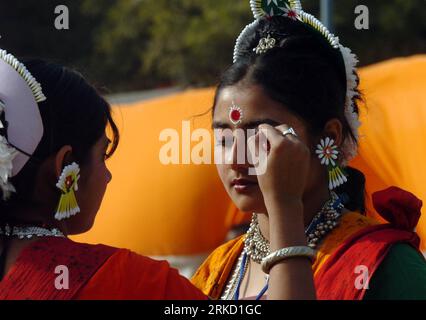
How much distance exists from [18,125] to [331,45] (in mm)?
853

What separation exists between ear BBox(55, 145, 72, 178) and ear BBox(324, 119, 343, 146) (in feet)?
2.18

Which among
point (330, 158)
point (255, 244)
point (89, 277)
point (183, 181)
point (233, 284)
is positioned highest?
point (330, 158)

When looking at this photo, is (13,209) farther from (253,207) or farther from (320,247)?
(320,247)

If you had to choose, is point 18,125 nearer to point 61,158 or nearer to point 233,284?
point 61,158

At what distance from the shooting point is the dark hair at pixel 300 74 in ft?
7.24

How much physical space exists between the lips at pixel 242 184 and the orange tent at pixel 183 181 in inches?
88.9

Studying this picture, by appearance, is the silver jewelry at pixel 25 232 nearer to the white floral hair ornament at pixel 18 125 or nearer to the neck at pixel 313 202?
the white floral hair ornament at pixel 18 125

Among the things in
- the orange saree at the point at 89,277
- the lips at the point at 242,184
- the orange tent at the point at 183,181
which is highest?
the lips at the point at 242,184

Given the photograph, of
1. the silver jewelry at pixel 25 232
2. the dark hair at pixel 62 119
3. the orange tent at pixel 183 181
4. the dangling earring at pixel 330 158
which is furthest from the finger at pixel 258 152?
the orange tent at pixel 183 181

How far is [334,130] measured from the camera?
224 centimetres

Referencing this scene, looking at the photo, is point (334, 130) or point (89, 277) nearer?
point (89, 277)

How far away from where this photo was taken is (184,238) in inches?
183

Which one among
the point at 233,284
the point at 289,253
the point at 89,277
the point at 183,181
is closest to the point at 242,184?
the point at 233,284

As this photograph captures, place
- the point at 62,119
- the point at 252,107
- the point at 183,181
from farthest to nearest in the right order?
the point at 183,181
the point at 252,107
the point at 62,119
